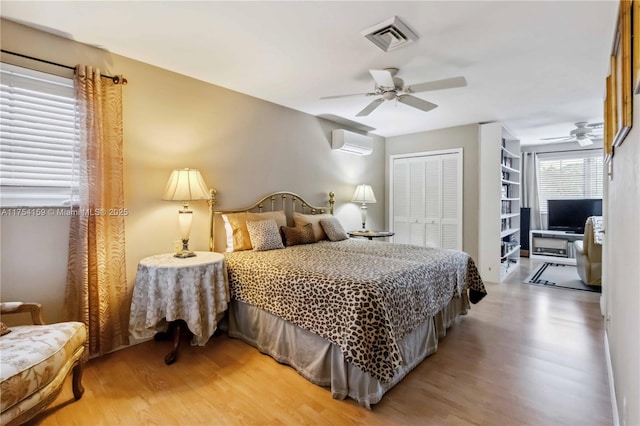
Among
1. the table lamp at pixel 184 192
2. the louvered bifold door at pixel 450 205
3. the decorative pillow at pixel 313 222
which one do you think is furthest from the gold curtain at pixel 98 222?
the louvered bifold door at pixel 450 205

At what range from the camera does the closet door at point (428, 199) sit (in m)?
5.21

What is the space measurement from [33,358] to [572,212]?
835cm

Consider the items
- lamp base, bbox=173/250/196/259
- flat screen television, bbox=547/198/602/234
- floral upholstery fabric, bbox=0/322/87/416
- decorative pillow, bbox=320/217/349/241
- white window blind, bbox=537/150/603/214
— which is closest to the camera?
floral upholstery fabric, bbox=0/322/87/416

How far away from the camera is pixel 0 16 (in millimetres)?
2150

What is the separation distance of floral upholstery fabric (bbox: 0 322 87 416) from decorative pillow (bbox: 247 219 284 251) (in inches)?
63.8

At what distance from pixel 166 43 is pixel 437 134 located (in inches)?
170

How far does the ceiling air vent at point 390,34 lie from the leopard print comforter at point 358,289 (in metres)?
1.72

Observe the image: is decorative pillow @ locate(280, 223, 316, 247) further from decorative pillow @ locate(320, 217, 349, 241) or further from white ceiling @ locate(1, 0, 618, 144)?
white ceiling @ locate(1, 0, 618, 144)

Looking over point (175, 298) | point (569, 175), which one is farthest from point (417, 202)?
point (175, 298)

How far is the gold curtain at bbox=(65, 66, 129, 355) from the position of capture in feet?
7.88

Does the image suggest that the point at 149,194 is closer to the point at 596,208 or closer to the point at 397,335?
the point at 397,335

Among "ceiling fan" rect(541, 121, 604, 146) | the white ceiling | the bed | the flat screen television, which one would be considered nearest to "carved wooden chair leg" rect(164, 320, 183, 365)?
the bed

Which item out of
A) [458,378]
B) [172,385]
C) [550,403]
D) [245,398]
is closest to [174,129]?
[172,385]

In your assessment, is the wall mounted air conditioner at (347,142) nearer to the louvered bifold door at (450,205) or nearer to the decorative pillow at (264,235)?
the louvered bifold door at (450,205)
